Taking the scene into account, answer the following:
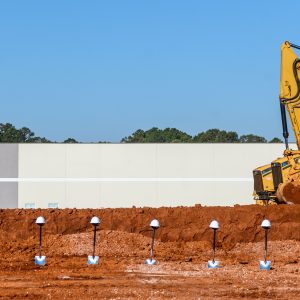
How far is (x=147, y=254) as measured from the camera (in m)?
20.3

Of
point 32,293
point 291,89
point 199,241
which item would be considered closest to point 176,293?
point 32,293

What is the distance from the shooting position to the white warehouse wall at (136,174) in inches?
1882

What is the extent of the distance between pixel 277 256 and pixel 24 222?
7.57 meters

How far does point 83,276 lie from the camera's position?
1552 centimetres

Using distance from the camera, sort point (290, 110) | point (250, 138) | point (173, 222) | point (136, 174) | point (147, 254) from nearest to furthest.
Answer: point (147, 254)
point (173, 222)
point (290, 110)
point (136, 174)
point (250, 138)

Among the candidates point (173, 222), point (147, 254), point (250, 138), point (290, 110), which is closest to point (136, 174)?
point (290, 110)

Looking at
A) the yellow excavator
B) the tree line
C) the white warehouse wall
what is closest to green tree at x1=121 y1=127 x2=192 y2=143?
the tree line

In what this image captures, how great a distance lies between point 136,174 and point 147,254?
28.3 metres

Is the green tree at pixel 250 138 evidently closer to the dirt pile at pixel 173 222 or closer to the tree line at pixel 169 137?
the tree line at pixel 169 137

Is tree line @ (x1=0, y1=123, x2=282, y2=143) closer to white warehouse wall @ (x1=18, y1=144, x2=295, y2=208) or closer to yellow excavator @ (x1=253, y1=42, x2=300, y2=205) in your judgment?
white warehouse wall @ (x1=18, y1=144, x2=295, y2=208)

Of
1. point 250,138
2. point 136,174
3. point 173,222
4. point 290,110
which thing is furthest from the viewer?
point 250,138

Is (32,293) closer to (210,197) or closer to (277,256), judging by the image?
(277,256)

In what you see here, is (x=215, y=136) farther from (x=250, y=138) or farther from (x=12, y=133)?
(x=12, y=133)

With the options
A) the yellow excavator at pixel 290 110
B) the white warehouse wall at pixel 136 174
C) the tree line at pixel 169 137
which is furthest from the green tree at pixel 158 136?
the yellow excavator at pixel 290 110
